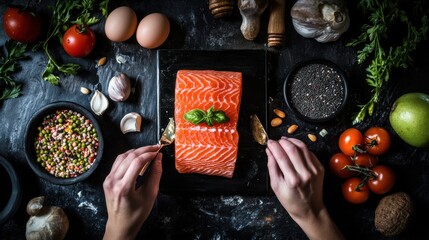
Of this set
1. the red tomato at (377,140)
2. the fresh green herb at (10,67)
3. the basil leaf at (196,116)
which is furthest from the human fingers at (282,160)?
the fresh green herb at (10,67)

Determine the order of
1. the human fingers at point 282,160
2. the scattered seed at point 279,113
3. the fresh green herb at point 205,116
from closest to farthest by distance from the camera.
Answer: the human fingers at point 282,160, the fresh green herb at point 205,116, the scattered seed at point 279,113

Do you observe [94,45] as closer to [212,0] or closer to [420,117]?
[212,0]

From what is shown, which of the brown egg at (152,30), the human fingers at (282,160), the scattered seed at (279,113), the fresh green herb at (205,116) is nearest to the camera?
the human fingers at (282,160)

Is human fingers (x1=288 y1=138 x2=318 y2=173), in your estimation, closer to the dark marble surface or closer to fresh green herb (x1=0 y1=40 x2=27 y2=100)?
the dark marble surface

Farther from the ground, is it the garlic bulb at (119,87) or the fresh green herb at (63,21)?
the fresh green herb at (63,21)

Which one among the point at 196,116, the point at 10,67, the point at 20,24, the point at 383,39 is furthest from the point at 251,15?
the point at 10,67

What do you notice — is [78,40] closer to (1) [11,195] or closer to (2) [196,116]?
(2) [196,116]

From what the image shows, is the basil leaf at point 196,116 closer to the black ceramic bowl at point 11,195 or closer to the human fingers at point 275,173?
the human fingers at point 275,173
